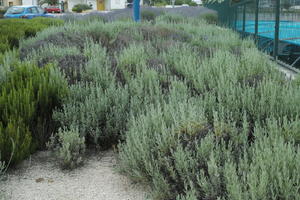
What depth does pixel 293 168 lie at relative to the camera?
3090mm

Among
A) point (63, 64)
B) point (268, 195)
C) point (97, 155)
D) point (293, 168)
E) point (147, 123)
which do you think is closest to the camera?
point (268, 195)

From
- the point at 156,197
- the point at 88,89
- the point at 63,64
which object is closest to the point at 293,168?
the point at 156,197

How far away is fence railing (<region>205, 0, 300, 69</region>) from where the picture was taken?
33.0ft

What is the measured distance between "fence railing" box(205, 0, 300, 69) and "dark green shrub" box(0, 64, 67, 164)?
5772mm

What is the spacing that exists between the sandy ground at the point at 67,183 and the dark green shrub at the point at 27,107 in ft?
0.60

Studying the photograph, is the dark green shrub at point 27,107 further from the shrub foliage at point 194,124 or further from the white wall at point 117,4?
the white wall at point 117,4

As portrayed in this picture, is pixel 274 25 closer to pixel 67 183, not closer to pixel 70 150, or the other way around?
pixel 70 150

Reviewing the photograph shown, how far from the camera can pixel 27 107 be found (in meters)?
4.46

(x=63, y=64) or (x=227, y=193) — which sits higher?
(x=63, y=64)

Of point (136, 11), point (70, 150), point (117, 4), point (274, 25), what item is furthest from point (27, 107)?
point (117, 4)

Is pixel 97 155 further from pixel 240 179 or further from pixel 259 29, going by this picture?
pixel 259 29

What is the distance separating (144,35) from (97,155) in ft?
20.4

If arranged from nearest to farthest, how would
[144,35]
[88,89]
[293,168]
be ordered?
[293,168], [88,89], [144,35]

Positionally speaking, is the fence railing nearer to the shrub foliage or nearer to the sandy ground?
the shrub foliage
